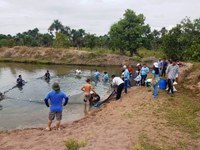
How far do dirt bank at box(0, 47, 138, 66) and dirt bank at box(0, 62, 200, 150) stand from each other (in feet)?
156

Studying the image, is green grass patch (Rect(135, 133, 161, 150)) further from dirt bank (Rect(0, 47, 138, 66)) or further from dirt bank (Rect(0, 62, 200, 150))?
dirt bank (Rect(0, 47, 138, 66))

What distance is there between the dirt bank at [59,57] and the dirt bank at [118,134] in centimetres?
4742

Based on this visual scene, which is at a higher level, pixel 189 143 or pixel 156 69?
pixel 156 69

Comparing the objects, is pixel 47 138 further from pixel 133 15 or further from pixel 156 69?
pixel 133 15

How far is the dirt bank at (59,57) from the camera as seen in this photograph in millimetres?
63375

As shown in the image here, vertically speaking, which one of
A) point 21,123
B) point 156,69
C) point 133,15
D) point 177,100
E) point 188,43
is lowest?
point 21,123

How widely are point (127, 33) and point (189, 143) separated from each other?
187 ft

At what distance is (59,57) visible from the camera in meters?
68.2

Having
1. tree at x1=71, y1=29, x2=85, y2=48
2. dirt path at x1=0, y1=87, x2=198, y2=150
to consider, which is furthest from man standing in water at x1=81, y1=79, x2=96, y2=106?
tree at x1=71, y1=29, x2=85, y2=48

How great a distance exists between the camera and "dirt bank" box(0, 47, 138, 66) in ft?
208

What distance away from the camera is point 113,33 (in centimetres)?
6825

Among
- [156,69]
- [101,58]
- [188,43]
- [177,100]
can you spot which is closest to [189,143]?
[177,100]

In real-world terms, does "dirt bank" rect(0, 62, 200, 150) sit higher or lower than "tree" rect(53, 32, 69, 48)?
lower

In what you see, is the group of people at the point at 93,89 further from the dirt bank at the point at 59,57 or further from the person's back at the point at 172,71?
the dirt bank at the point at 59,57
